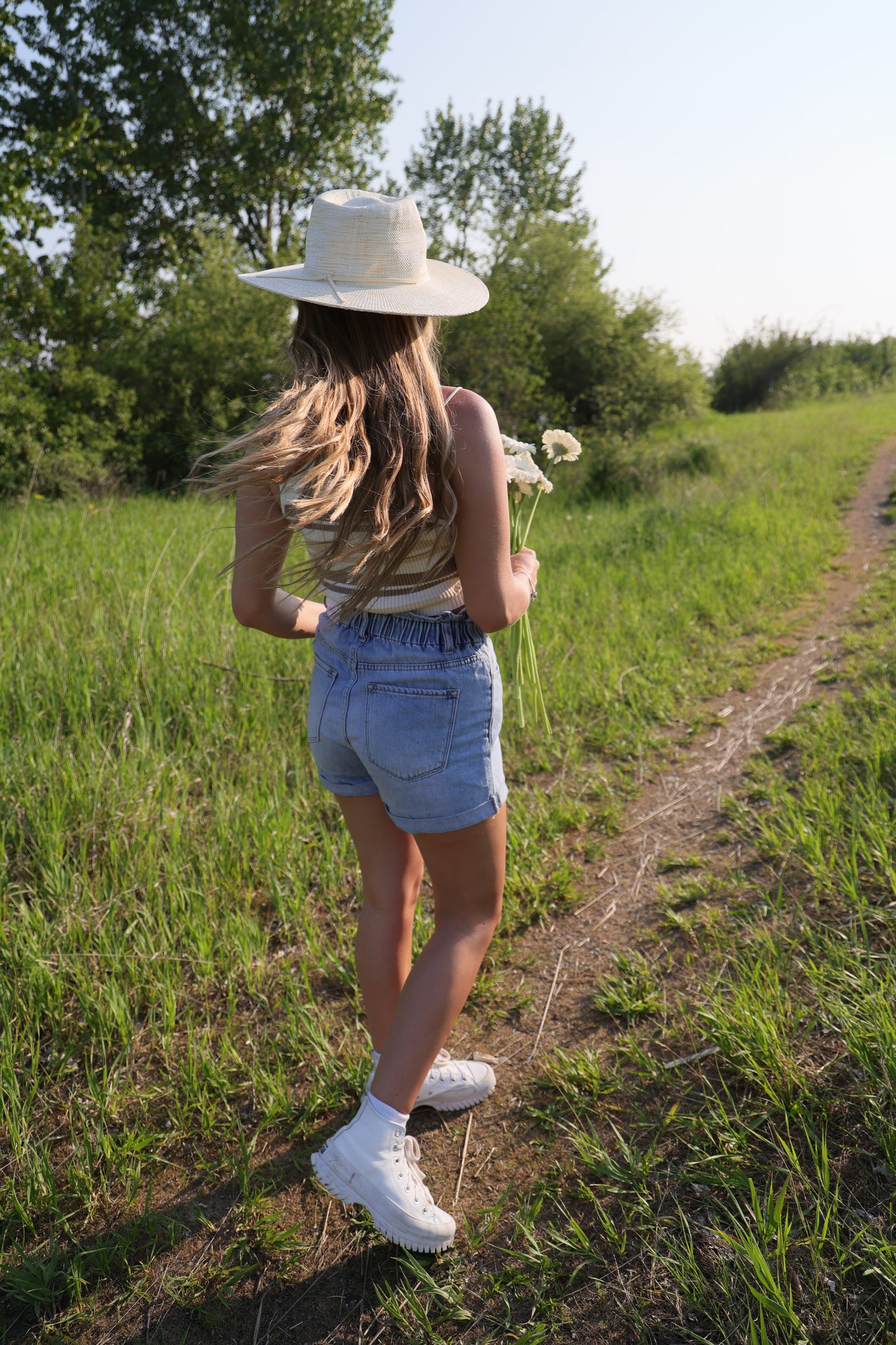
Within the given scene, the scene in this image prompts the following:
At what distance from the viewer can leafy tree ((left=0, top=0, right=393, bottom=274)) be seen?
21.2m

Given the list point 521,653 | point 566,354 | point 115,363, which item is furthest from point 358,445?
point 566,354

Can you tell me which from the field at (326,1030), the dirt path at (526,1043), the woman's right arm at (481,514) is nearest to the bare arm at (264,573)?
the woman's right arm at (481,514)

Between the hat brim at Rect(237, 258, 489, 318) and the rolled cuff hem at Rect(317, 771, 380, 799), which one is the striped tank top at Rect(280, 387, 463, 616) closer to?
the hat brim at Rect(237, 258, 489, 318)

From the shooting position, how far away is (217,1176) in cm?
195

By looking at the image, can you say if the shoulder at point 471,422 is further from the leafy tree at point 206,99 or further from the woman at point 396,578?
the leafy tree at point 206,99

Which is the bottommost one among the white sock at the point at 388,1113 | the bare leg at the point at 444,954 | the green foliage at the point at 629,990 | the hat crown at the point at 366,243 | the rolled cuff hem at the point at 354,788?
the green foliage at the point at 629,990

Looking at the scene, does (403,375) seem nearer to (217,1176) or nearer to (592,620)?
(217,1176)

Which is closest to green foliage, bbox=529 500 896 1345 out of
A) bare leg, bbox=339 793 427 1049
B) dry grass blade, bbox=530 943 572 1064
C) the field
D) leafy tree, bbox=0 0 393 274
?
the field

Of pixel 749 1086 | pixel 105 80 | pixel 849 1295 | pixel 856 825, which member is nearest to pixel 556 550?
pixel 856 825

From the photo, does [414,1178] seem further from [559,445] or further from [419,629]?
[559,445]

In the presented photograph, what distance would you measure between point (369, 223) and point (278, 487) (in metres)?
0.52

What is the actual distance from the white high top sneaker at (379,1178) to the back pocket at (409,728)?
70 centimetres

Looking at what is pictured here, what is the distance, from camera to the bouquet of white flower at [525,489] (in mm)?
2047

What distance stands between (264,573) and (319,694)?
0.29 m
